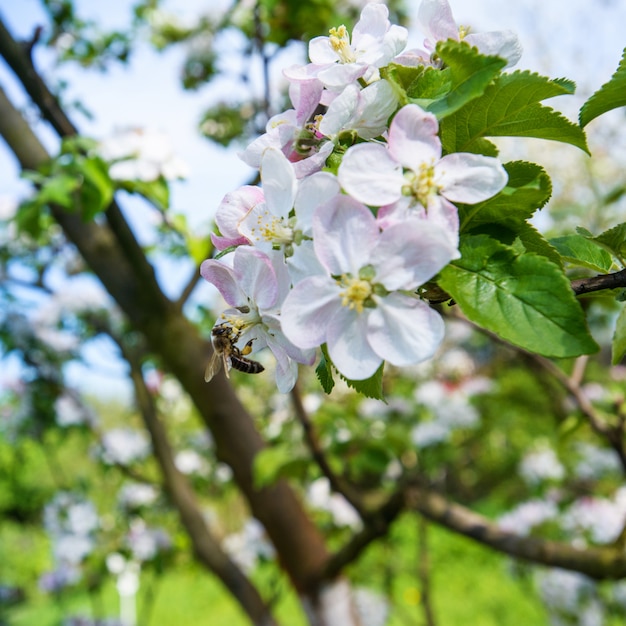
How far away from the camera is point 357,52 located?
53 centimetres

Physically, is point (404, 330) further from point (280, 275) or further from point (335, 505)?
point (335, 505)

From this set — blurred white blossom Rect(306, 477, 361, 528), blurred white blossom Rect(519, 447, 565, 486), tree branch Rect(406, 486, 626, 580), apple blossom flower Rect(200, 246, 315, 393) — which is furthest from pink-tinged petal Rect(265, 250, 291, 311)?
blurred white blossom Rect(519, 447, 565, 486)

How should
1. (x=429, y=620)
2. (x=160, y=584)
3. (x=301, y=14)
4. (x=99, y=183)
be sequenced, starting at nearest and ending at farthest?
(x=99, y=183)
(x=301, y=14)
(x=429, y=620)
(x=160, y=584)

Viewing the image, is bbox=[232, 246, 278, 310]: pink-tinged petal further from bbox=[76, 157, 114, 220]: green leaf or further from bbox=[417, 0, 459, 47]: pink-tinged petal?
bbox=[76, 157, 114, 220]: green leaf

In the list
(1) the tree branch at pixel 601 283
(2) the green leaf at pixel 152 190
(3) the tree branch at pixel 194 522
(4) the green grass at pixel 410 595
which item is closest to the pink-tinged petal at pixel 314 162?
(1) the tree branch at pixel 601 283

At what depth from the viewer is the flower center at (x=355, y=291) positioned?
429 mm

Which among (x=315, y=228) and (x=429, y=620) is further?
(x=429, y=620)

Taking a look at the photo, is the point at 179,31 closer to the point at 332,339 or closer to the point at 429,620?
the point at 429,620

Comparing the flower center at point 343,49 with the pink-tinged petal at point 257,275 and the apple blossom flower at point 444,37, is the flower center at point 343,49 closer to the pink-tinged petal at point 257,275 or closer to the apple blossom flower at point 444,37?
the apple blossom flower at point 444,37

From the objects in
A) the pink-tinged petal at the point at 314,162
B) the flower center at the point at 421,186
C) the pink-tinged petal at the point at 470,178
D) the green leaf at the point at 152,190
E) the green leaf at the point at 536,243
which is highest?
the pink-tinged petal at the point at 314,162

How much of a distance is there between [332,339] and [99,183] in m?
1.04

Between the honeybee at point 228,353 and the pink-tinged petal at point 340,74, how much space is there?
21cm

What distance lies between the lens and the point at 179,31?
357 cm

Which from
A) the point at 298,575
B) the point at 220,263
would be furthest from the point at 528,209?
the point at 298,575
